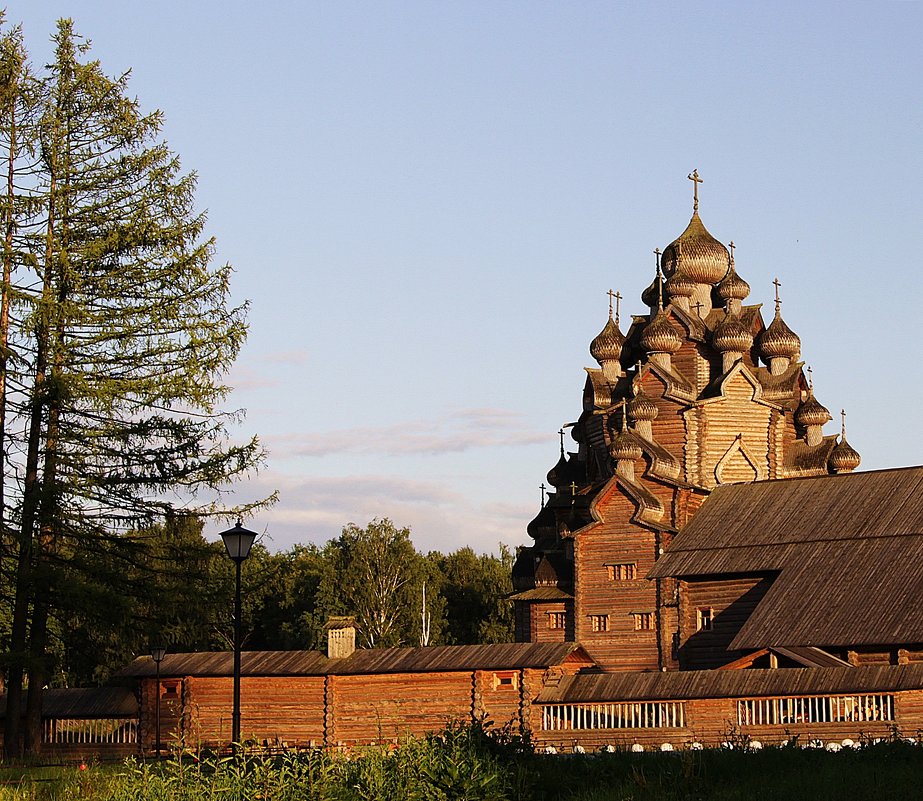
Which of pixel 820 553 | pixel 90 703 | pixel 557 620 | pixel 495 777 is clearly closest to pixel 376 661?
pixel 90 703

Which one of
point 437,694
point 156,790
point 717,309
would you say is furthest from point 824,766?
point 717,309

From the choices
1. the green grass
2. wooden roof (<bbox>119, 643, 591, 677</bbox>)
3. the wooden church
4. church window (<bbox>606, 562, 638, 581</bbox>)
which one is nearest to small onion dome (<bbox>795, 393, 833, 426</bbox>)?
the wooden church

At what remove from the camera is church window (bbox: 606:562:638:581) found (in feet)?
140

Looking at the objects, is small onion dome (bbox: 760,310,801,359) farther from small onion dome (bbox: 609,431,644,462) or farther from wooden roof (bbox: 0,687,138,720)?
wooden roof (bbox: 0,687,138,720)

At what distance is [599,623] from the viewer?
140 feet

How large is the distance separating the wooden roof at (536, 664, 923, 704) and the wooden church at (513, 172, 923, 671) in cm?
377

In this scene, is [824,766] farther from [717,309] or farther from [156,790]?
[717,309]

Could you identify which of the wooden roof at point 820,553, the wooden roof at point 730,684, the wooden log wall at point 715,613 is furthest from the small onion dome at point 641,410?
the wooden roof at point 730,684

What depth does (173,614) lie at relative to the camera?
2933 centimetres

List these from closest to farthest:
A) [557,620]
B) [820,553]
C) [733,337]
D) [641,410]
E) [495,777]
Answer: [495,777] → [820,553] → [557,620] → [641,410] → [733,337]

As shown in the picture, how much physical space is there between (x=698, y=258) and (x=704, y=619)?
14.1 m

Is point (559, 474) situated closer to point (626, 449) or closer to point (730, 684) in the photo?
point (626, 449)

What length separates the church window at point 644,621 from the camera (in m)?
41.8

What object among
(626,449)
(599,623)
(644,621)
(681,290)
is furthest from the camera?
(681,290)
